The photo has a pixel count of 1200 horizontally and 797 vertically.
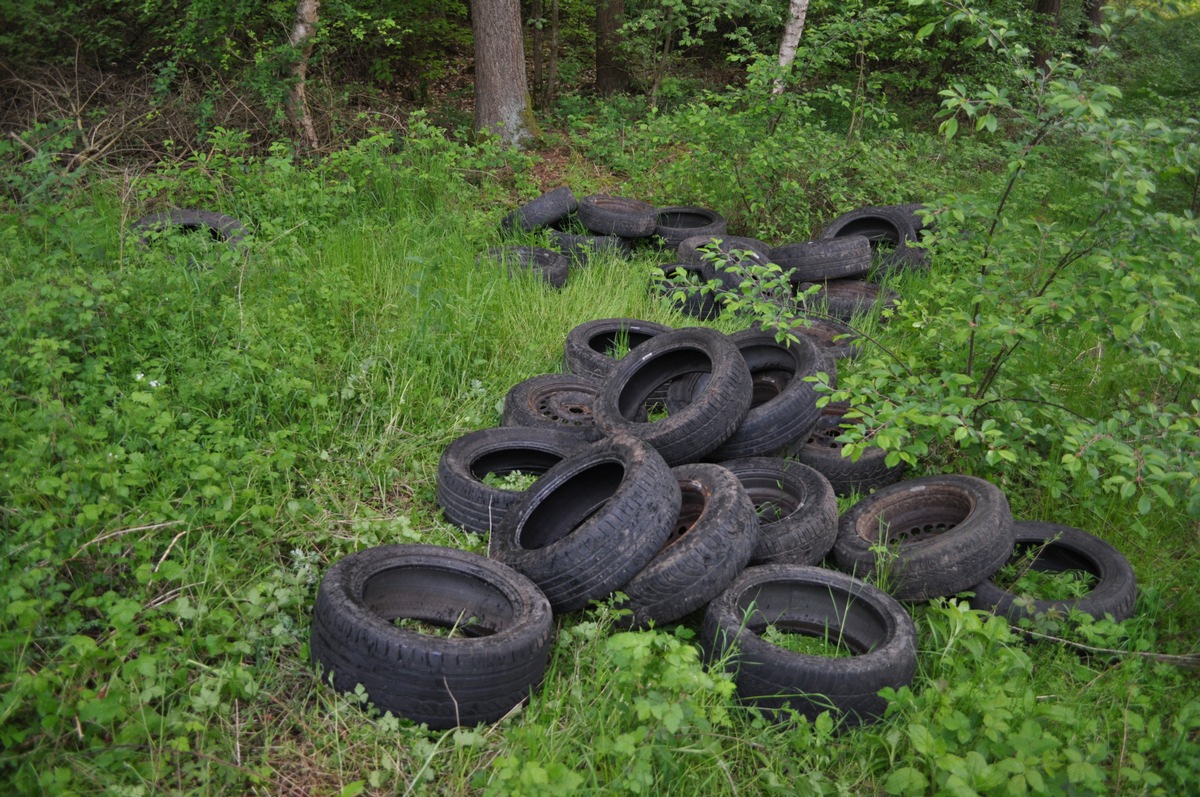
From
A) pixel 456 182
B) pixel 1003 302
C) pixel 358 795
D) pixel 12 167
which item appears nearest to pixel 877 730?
pixel 358 795

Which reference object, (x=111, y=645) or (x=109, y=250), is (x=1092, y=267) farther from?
(x=109, y=250)

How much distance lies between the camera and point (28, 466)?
12.3 feet

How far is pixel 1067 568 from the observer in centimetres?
468

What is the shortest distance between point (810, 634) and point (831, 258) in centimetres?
388

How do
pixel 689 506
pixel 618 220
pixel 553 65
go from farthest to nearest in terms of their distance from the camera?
pixel 553 65
pixel 618 220
pixel 689 506

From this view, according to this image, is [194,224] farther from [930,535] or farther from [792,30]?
[792,30]

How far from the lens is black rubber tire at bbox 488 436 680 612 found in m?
3.87

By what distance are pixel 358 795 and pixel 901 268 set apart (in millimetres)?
6452

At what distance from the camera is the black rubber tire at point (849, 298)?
23.2ft

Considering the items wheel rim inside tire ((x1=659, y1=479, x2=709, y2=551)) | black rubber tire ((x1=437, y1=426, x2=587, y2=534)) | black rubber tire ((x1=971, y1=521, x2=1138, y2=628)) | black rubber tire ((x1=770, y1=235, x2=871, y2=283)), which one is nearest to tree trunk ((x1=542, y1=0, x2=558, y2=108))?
black rubber tire ((x1=770, y1=235, x2=871, y2=283))

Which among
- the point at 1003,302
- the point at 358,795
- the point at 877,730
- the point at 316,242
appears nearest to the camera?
the point at 358,795

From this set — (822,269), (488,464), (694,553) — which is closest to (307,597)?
(488,464)

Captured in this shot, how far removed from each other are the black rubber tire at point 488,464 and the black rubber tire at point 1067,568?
7.86 feet

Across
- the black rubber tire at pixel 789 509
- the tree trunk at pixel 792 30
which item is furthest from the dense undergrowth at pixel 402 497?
the tree trunk at pixel 792 30
